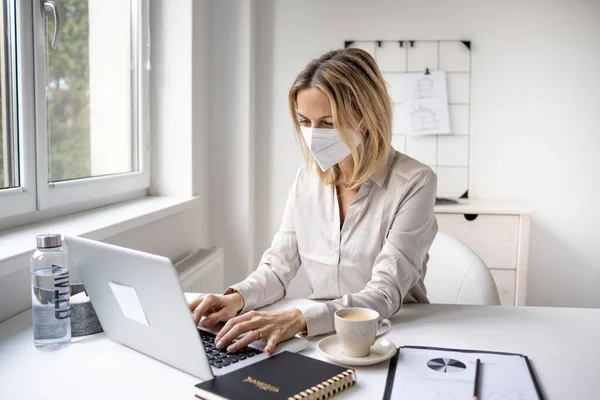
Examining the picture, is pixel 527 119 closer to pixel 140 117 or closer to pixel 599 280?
pixel 599 280

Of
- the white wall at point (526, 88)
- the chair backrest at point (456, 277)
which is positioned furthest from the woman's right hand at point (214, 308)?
the white wall at point (526, 88)

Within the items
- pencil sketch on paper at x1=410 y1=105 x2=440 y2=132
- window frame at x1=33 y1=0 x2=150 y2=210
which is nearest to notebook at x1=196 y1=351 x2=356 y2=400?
window frame at x1=33 y1=0 x2=150 y2=210

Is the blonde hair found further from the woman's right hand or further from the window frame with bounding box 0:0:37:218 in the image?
the window frame with bounding box 0:0:37:218

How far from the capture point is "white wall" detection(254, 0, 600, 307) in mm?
3029

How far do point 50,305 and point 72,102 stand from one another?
1007 mm

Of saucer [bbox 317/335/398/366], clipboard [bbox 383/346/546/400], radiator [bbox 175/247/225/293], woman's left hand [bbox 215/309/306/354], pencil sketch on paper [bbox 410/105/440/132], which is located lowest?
radiator [bbox 175/247/225/293]

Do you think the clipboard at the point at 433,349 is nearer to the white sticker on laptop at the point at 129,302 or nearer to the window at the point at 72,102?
the white sticker on laptop at the point at 129,302

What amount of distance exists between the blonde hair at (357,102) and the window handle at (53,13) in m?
0.73

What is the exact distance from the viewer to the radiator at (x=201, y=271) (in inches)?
82.7

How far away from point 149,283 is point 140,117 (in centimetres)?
159

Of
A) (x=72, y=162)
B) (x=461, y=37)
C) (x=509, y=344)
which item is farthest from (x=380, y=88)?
(x=461, y=37)

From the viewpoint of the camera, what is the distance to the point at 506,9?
303 cm

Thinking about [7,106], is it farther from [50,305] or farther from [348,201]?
[348,201]

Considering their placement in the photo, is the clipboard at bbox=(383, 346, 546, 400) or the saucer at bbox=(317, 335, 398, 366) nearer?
the clipboard at bbox=(383, 346, 546, 400)
